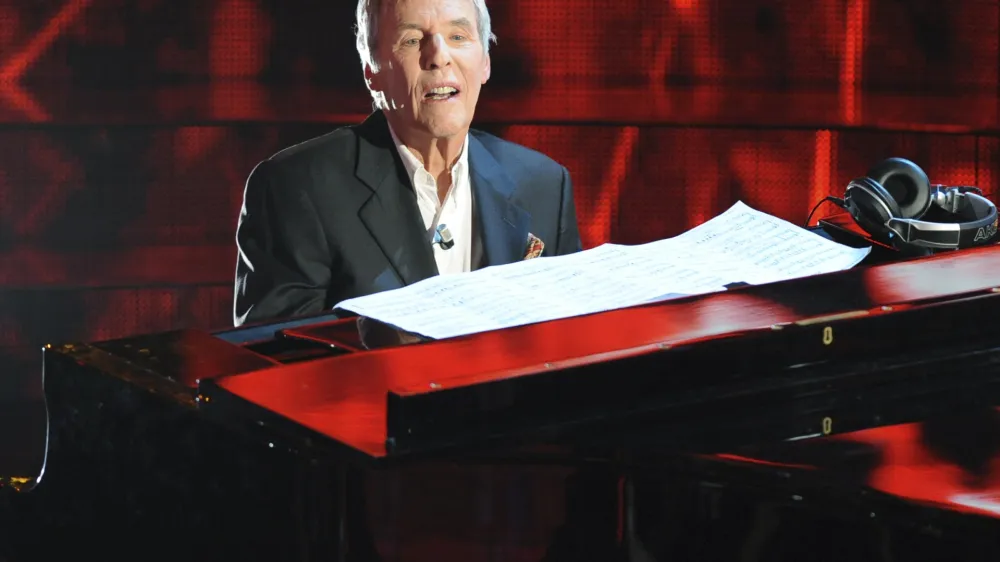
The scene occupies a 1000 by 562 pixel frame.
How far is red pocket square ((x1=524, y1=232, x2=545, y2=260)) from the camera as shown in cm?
209

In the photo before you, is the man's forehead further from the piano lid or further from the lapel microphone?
the piano lid

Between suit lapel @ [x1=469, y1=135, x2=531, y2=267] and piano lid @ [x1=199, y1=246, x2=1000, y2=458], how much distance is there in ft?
2.47

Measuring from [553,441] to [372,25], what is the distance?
1.19 m

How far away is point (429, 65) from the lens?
2.02 m

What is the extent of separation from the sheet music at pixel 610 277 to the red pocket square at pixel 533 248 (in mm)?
504

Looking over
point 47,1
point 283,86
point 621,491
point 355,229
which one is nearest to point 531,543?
point 621,491

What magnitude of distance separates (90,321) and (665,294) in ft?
7.38

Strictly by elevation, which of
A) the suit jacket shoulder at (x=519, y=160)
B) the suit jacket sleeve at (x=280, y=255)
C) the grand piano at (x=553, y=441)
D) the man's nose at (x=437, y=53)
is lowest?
the grand piano at (x=553, y=441)

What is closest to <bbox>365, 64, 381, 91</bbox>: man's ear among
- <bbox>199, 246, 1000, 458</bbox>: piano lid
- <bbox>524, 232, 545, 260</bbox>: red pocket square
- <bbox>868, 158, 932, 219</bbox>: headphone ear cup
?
<bbox>524, 232, 545, 260</bbox>: red pocket square

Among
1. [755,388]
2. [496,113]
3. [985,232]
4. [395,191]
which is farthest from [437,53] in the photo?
[496,113]

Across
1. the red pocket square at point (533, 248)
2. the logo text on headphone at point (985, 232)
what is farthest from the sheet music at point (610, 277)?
the red pocket square at point (533, 248)

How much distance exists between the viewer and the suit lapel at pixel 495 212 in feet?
6.72

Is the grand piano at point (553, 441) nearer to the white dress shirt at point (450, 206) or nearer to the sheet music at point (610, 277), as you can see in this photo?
the sheet music at point (610, 277)

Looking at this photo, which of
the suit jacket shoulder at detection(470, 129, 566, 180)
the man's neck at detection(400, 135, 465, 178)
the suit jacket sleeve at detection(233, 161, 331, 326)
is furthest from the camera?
the suit jacket shoulder at detection(470, 129, 566, 180)
